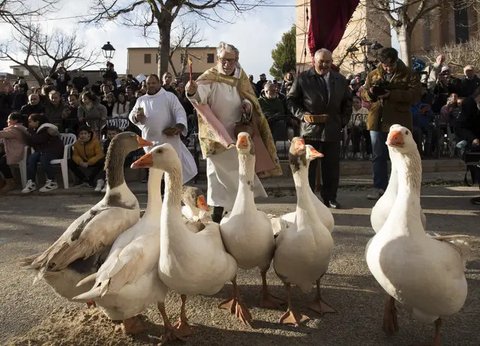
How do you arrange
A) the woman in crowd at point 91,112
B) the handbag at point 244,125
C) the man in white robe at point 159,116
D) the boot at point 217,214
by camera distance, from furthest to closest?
Result: the woman in crowd at point 91,112 → the man in white robe at point 159,116 → the boot at point 217,214 → the handbag at point 244,125

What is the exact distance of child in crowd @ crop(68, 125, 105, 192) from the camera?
32.5ft

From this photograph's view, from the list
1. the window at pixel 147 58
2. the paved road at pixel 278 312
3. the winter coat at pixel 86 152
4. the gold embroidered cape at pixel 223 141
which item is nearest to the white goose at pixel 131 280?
the paved road at pixel 278 312

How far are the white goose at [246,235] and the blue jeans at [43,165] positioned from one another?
7080mm

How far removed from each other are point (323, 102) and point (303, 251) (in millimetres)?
3587

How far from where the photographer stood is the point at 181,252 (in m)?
3.17

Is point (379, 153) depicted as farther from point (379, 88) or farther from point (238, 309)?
point (238, 309)

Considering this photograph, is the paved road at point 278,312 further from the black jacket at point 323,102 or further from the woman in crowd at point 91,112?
the woman in crowd at point 91,112

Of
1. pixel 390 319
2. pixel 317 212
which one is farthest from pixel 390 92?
pixel 390 319

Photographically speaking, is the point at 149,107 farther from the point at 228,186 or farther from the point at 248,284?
the point at 248,284

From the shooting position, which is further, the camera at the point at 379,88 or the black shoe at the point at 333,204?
the black shoe at the point at 333,204

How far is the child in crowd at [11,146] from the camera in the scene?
9.98m

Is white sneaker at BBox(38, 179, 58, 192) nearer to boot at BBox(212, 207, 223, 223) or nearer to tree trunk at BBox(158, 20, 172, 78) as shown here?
boot at BBox(212, 207, 223, 223)

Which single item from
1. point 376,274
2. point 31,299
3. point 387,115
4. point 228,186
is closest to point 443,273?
point 376,274

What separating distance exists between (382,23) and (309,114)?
59.8ft
